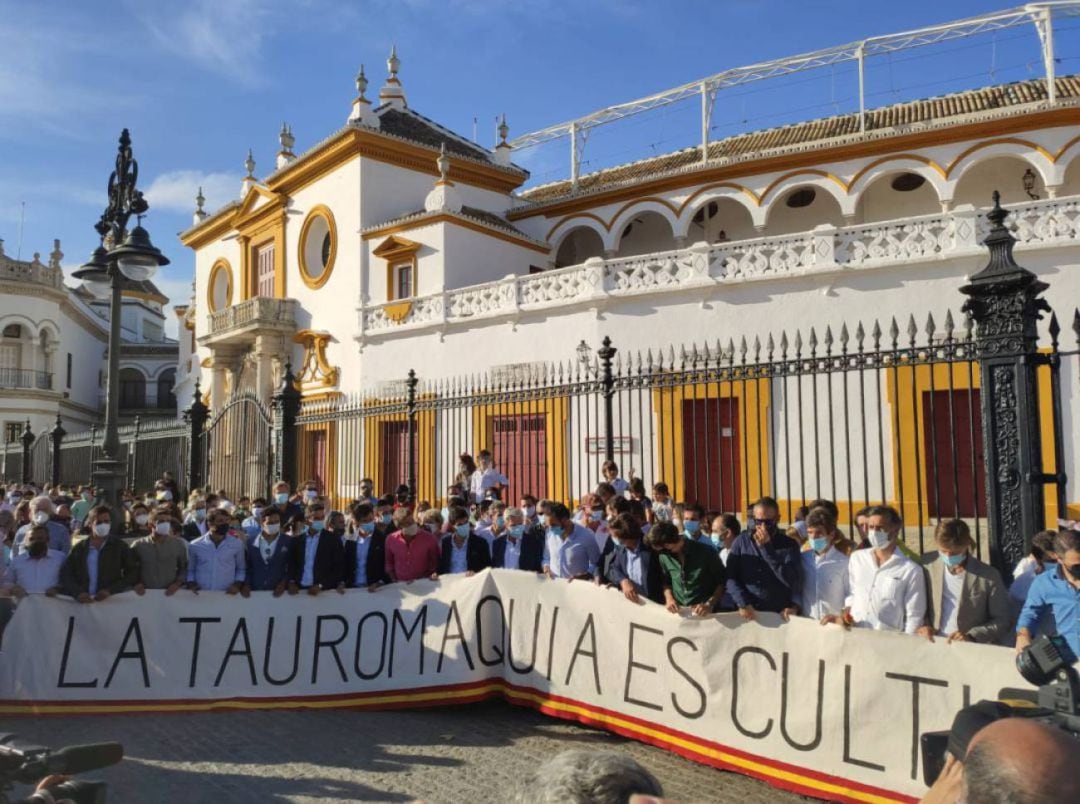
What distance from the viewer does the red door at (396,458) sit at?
17.0 m

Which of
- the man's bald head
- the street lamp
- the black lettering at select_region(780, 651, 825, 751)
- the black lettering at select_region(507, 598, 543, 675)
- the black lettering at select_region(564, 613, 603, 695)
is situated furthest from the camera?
the street lamp

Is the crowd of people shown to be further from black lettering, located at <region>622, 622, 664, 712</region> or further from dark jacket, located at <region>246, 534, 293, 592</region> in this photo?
black lettering, located at <region>622, 622, 664, 712</region>

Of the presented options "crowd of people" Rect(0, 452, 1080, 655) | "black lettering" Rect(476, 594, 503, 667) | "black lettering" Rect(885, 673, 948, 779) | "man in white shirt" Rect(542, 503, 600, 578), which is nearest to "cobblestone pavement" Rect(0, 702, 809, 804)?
"black lettering" Rect(476, 594, 503, 667)

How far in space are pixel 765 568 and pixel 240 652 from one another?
4.25 metres

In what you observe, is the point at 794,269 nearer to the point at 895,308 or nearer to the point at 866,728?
the point at 895,308

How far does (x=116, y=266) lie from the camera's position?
9727mm

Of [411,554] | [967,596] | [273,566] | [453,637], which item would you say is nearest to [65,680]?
[273,566]

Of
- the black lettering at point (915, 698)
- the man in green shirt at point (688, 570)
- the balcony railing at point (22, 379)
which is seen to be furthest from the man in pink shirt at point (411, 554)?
the balcony railing at point (22, 379)

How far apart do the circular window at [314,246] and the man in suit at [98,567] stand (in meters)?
18.5

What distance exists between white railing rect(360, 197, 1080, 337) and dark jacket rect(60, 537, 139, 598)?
11938 mm

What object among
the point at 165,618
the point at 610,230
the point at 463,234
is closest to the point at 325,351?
the point at 463,234

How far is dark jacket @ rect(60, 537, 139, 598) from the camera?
22.7 ft

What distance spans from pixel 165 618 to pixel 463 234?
16.5 m

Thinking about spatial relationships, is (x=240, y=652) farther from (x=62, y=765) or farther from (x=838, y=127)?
(x=838, y=127)
